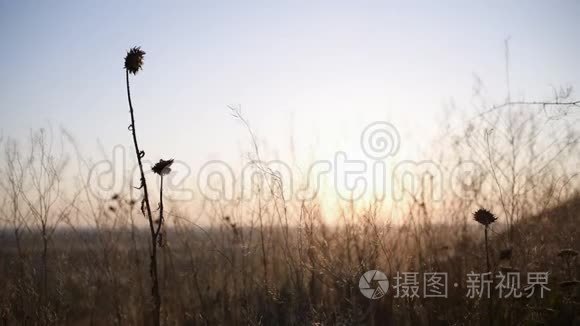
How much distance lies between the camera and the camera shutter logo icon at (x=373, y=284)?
3.43 meters

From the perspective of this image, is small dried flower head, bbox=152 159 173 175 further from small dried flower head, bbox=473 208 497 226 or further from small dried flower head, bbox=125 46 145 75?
small dried flower head, bbox=473 208 497 226

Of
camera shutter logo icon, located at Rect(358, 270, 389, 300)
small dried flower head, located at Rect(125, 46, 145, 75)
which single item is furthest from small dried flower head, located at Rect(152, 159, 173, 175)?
camera shutter logo icon, located at Rect(358, 270, 389, 300)

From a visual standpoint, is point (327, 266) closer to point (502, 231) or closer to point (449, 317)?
point (449, 317)

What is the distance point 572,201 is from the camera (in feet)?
17.5

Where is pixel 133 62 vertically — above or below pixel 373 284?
above

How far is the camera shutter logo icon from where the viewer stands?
11.3 feet

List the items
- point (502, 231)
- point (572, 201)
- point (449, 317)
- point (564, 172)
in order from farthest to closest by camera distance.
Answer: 1. point (572, 201)
2. point (564, 172)
3. point (502, 231)
4. point (449, 317)

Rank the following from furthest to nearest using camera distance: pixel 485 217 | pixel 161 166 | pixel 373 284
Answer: pixel 373 284 < pixel 485 217 < pixel 161 166

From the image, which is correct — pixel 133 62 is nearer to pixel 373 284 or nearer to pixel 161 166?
pixel 161 166

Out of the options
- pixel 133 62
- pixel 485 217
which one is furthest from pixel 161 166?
pixel 485 217

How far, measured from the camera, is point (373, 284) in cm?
353

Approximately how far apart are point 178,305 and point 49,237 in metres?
1.23

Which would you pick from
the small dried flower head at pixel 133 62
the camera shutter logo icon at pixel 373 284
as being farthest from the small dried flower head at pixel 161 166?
the camera shutter logo icon at pixel 373 284

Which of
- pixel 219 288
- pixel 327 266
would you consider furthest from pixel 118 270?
pixel 327 266
